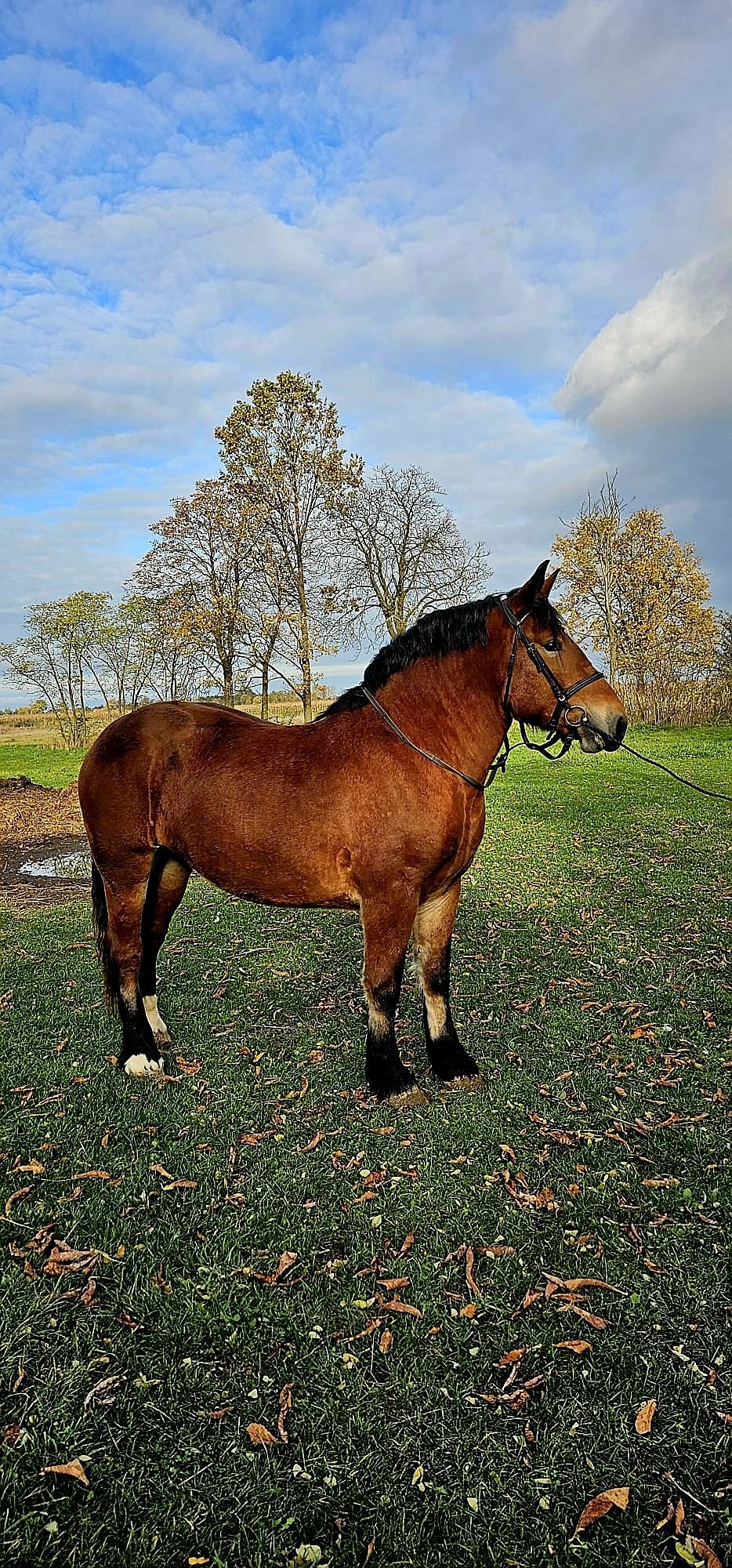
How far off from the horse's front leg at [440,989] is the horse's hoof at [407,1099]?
11.0 inches

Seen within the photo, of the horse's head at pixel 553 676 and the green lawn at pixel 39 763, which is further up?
the horse's head at pixel 553 676

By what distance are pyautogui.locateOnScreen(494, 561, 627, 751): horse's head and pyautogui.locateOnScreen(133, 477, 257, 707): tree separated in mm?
21113

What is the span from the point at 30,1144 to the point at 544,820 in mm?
10936

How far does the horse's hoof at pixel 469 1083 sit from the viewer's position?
420 cm

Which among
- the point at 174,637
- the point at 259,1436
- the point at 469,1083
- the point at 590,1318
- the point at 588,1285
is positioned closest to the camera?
the point at 259,1436

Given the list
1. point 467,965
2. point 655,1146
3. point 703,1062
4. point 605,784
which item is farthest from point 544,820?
point 655,1146

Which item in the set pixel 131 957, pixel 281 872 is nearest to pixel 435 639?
pixel 281 872

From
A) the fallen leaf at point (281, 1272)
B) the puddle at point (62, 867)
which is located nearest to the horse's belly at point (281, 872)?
the fallen leaf at point (281, 1272)

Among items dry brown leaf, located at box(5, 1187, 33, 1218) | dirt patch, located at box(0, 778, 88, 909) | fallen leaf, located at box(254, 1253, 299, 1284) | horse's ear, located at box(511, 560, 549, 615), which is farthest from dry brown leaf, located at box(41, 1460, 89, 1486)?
dirt patch, located at box(0, 778, 88, 909)

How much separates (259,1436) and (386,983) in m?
1.97

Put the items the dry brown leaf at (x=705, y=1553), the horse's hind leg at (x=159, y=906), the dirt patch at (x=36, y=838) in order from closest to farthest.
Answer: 1. the dry brown leaf at (x=705, y=1553)
2. the horse's hind leg at (x=159, y=906)
3. the dirt patch at (x=36, y=838)

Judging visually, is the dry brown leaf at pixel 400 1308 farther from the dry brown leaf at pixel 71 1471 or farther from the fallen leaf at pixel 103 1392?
the dry brown leaf at pixel 71 1471

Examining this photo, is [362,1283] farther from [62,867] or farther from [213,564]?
[213,564]

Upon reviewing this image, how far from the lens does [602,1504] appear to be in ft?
6.43
